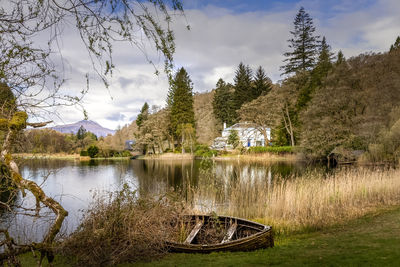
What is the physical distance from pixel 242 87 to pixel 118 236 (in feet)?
149

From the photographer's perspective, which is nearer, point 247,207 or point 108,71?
point 108,71

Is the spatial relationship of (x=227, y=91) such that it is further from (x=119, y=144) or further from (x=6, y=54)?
(x=6, y=54)

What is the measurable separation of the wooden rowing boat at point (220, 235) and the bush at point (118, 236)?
395 mm

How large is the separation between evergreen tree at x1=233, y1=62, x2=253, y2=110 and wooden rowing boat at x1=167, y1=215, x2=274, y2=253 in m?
41.2

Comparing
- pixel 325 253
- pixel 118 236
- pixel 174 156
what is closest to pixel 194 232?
pixel 118 236

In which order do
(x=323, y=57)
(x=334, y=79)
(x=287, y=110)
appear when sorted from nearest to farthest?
(x=334, y=79) → (x=287, y=110) → (x=323, y=57)

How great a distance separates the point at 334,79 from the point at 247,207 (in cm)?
2174

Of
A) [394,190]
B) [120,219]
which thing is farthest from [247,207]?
[394,190]

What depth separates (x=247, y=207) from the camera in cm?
876

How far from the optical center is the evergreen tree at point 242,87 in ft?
157

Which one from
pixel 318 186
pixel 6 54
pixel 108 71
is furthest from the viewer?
pixel 318 186

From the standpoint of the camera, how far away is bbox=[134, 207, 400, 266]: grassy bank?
13.9 ft

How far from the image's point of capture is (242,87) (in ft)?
160

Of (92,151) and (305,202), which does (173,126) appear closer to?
(92,151)
